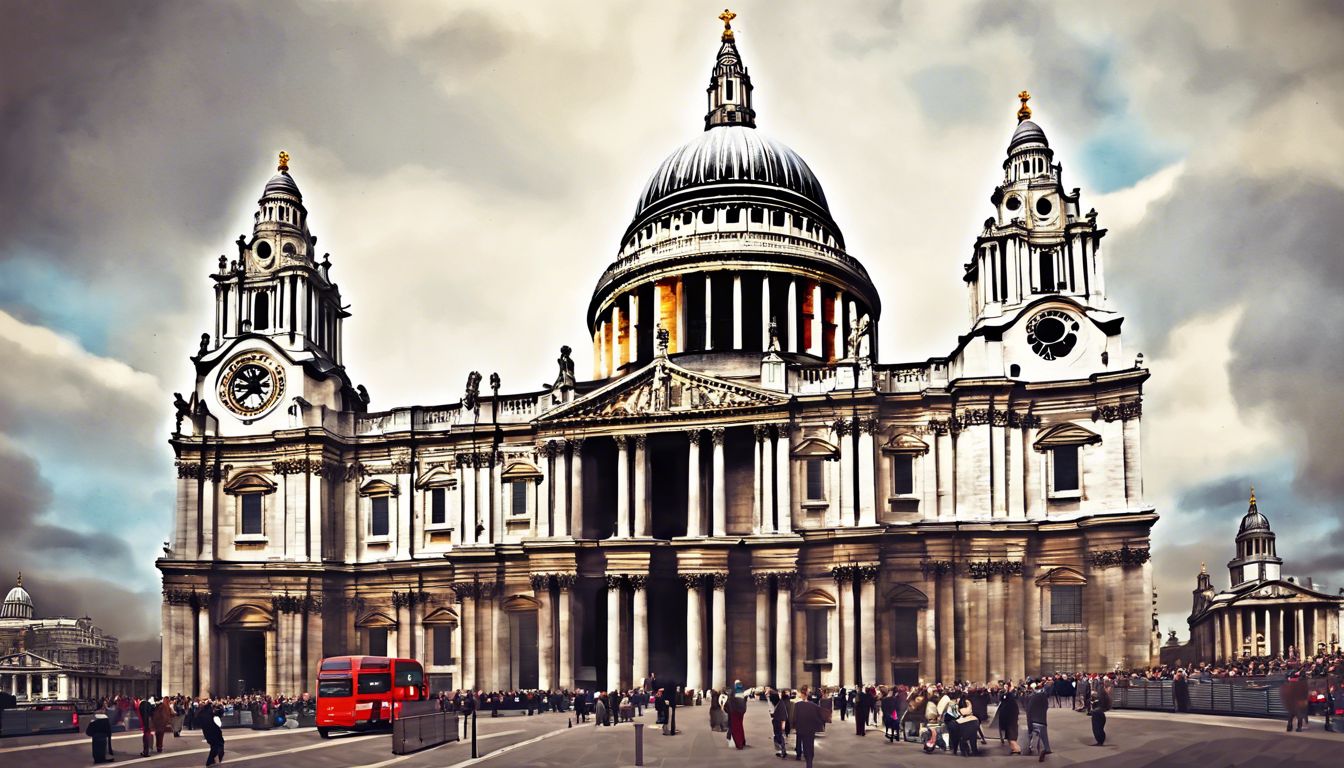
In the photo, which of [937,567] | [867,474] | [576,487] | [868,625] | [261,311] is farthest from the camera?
[261,311]

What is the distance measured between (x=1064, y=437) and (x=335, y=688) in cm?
3502

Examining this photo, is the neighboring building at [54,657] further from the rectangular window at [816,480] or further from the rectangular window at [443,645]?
the rectangular window at [816,480]

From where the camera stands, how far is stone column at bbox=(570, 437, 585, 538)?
228 ft

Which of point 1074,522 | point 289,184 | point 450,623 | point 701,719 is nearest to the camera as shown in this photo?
point 701,719

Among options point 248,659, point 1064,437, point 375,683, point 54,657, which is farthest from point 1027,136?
point 54,657

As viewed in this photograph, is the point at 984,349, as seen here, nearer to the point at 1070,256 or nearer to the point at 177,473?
the point at 1070,256

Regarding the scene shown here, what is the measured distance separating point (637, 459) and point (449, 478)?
38.1ft

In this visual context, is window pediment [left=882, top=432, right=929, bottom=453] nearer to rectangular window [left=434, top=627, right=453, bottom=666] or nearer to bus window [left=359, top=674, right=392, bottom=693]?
rectangular window [left=434, top=627, right=453, bottom=666]

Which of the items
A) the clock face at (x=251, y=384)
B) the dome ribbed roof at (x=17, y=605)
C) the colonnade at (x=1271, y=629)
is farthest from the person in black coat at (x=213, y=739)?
the colonnade at (x=1271, y=629)

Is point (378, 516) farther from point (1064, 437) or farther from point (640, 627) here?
point (1064, 437)

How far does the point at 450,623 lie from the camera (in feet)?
242

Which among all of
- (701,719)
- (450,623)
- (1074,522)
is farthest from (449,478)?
(1074,522)

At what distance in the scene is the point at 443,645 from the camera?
74.1 meters

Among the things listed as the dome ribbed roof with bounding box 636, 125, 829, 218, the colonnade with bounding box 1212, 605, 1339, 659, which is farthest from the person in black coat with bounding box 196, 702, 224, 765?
the dome ribbed roof with bounding box 636, 125, 829, 218
